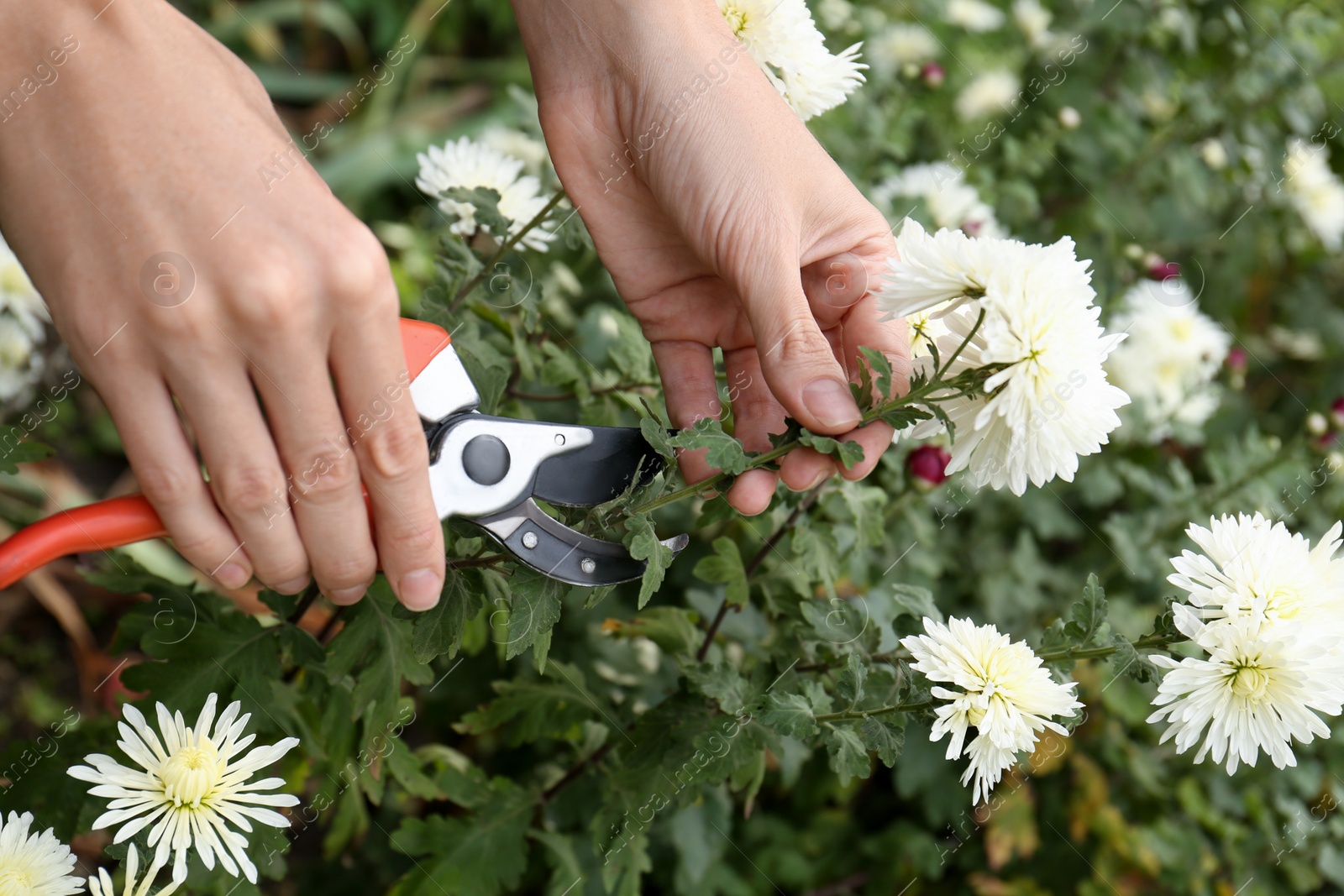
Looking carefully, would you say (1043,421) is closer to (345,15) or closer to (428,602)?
(428,602)

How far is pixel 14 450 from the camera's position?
4.49ft

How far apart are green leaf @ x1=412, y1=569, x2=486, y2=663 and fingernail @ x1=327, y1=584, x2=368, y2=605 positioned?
90 mm

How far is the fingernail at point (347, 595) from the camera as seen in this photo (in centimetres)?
120

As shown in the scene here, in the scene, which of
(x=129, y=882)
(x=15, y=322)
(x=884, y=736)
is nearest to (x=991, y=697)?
(x=884, y=736)

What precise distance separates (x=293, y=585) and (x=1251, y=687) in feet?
3.90

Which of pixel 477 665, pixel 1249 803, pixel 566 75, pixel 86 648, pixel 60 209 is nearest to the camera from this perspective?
pixel 60 209

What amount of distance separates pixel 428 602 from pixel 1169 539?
6.81 ft

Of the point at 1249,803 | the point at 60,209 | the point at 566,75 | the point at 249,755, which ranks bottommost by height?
the point at 1249,803

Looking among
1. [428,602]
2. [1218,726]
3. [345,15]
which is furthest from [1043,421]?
[345,15]

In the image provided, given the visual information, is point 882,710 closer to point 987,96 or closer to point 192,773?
point 192,773

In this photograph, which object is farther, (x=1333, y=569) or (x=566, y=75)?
(x=566, y=75)

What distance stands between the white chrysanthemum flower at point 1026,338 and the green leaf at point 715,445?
0.25 m

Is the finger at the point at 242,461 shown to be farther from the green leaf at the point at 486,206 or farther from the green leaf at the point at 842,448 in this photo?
the green leaf at the point at 486,206

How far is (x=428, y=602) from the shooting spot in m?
1.19
